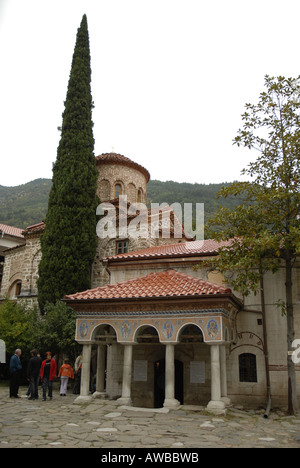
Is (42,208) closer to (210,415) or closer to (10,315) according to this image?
(10,315)

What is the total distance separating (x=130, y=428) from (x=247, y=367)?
5.79 metres

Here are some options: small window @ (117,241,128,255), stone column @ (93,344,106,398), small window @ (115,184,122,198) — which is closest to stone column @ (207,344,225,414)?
stone column @ (93,344,106,398)

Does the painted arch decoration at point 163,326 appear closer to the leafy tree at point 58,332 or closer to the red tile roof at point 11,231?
the leafy tree at point 58,332

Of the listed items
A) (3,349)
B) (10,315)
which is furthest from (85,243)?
(3,349)

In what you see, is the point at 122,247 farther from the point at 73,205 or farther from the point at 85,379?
the point at 85,379

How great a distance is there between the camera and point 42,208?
173 feet

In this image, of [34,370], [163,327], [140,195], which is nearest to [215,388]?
[163,327]

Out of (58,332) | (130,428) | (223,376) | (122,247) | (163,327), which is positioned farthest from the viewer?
(122,247)

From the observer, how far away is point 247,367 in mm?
12297

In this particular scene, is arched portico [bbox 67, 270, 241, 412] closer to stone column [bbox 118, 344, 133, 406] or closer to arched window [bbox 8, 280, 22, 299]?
stone column [bbox 118, 344, 133, 406]

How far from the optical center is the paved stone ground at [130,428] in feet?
21.4

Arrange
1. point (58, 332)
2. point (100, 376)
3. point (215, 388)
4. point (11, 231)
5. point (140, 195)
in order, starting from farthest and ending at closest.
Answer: point (11, 231) < point (140, 195) < point (58, 332) < point (100, 376) < point (215, 388)

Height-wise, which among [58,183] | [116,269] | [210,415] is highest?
[58,183]
